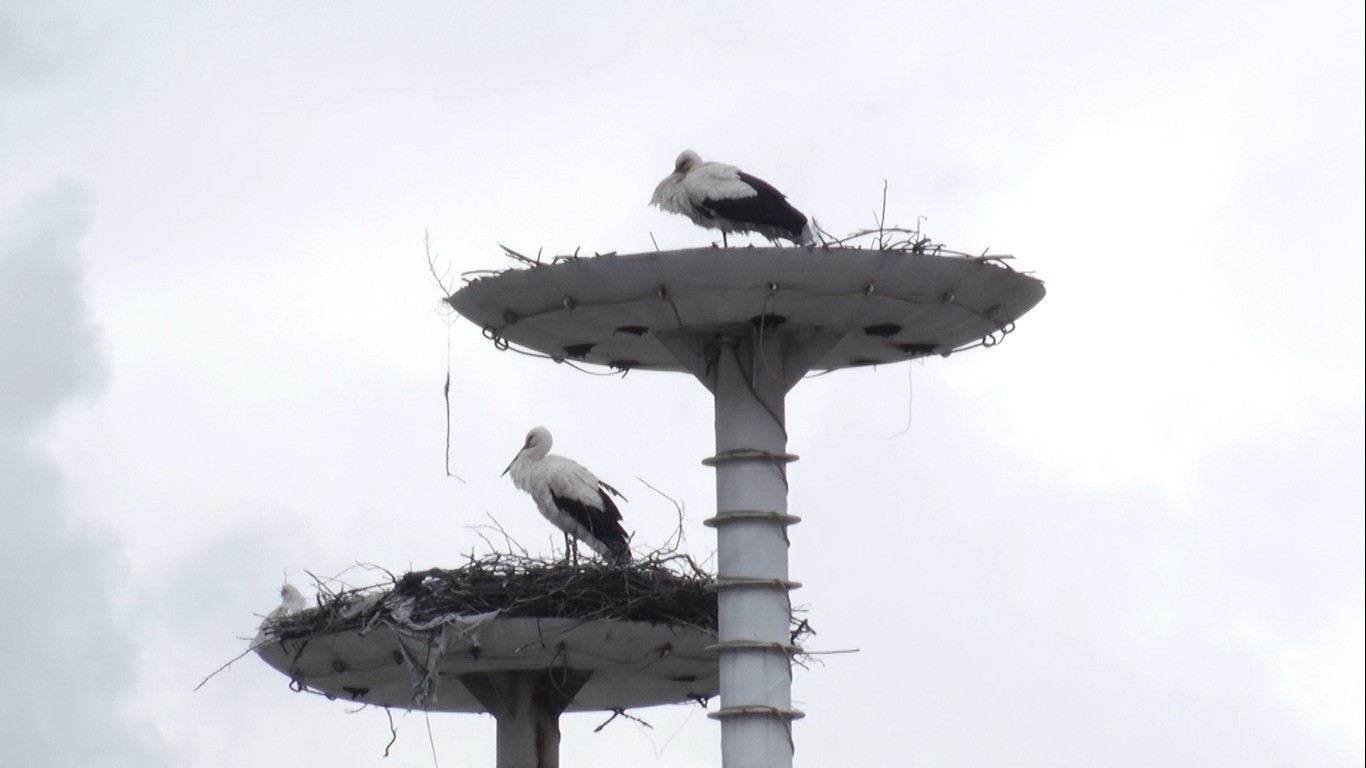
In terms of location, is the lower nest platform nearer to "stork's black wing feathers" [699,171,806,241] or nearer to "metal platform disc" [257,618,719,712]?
"metal platform disc" [257,618,719,712]

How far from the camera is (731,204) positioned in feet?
67.8

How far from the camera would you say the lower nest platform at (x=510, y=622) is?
22.4 metres

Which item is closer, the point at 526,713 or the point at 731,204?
the point at 731,204

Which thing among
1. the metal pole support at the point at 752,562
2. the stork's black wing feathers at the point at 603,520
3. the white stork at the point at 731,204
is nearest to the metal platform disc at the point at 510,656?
the stork's black wing feathers at the point at 603,520

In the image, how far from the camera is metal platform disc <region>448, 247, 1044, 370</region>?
1917cm

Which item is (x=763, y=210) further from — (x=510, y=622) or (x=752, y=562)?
(x=510, y=622)

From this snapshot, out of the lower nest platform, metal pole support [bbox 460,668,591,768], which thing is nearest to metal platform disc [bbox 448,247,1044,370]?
the lower nest platform

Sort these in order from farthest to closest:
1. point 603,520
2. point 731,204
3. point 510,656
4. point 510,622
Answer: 1. point 603,520
2. point 510,656
3. point 510,622
4. point 731,204

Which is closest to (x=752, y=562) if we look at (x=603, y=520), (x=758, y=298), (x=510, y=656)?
(x=758, y=298)

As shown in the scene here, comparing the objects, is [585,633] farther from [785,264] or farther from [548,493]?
[785,264]

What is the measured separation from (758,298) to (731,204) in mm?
1460

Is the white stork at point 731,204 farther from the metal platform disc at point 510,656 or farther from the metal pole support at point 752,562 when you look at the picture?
the metal platform disc at point 510,656

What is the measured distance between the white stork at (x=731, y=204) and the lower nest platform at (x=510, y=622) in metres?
3.55

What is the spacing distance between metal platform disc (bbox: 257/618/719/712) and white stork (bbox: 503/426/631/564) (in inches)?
52.0
